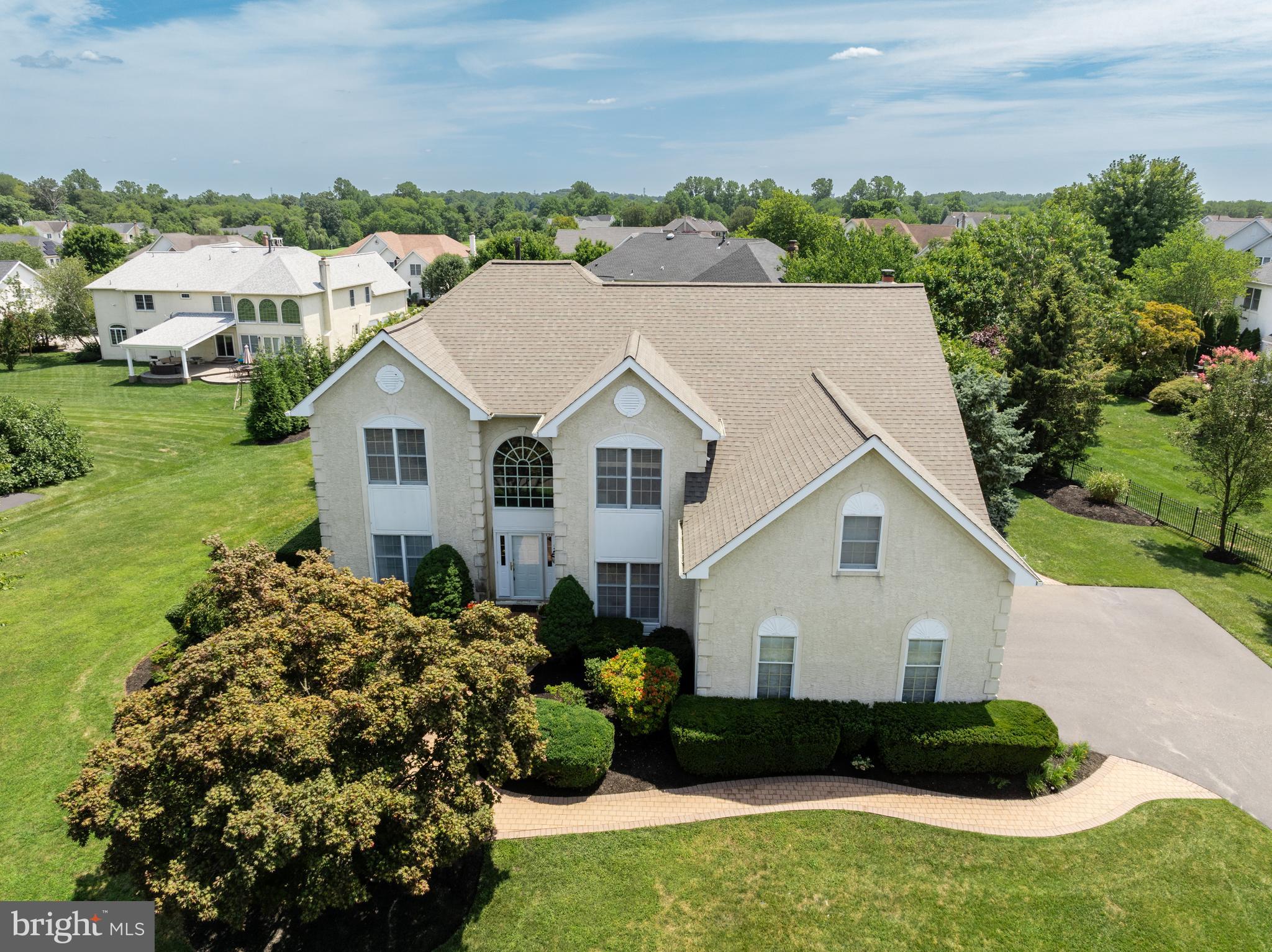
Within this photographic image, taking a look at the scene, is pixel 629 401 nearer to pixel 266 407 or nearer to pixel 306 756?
pixel 306 756

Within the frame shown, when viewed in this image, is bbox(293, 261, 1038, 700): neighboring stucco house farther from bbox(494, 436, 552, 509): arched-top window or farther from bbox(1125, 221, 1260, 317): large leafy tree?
bbox(1125, 221, 1260, 317): large leafy tree

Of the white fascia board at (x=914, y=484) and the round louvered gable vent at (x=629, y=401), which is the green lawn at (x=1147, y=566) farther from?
the round louvered gable vent at (x=629, y=401)

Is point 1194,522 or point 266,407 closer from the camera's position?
point 1194,522

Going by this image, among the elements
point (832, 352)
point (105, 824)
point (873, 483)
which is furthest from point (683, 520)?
point (105, 824)

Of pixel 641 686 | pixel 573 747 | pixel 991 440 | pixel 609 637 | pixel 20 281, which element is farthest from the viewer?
pixel 20 281

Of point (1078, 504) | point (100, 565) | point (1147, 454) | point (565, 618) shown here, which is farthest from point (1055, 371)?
point (100, 565)

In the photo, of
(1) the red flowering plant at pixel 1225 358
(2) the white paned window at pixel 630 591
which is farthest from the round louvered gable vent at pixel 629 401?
(1) the red flowering plant at pixel 1225 358
